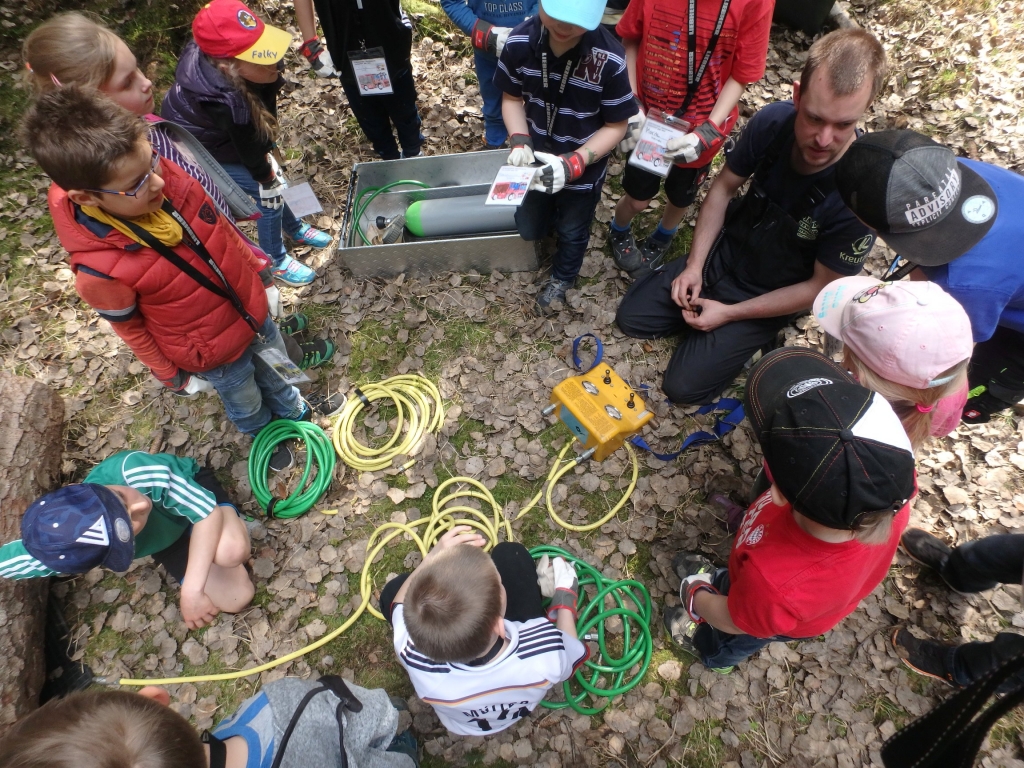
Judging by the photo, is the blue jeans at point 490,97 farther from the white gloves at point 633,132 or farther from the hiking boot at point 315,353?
the hiking boot at point 315,353

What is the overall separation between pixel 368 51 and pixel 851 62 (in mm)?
3121

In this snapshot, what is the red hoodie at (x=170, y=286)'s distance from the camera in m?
2.32

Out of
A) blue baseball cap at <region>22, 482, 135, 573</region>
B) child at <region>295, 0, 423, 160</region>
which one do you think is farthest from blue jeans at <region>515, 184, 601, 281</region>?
blue baseball cap at <region>22, 482, 135, 573</region>

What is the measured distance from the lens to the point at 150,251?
2439 millimetres

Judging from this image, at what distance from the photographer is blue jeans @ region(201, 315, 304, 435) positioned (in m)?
3.15

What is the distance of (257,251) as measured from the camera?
3.26 meters

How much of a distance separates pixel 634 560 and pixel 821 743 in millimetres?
1316

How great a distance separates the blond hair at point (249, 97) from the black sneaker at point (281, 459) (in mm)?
2101

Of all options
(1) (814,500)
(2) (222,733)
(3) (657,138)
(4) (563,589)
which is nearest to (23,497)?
(2) (222,733)

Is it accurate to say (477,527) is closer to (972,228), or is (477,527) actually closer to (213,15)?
(972,228)

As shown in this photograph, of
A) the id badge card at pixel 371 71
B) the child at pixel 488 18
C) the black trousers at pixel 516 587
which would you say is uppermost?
the child at pixel 488 18

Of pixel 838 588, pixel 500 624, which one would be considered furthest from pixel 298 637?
pixel 838 588

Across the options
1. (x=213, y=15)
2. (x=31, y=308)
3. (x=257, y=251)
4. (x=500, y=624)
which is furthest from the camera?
(x=31, y=308)

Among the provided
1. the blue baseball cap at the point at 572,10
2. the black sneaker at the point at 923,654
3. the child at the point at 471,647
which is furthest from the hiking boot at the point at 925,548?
the blue baseball cap at the point at 572,10
